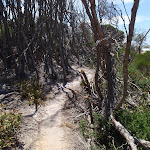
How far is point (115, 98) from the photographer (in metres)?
4.53

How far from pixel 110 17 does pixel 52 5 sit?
4436 millimetres

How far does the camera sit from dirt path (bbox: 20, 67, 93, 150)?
3.61 metres

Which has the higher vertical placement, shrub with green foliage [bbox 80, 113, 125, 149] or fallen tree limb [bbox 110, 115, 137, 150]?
fallen tree limb [bbox 110, 115, 137, 150]

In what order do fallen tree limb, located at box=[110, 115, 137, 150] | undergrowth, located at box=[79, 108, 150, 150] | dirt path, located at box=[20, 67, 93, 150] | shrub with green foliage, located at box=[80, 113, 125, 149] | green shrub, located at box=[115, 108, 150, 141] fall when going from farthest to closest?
shrub with green foliage, located at box=[80, 113, 125, 149]
dirt path, located at box=[20, 67, 93, 150]
undergrowth, located at box=[79, 108, 150, 150]
green shrub, located at box=[115, 108, 150, 141]
fallen tree limb, located at box=[110, 115, 137, 150]

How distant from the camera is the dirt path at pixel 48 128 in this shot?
361 cm

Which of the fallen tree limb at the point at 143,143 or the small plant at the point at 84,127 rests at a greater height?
the fallen tree limb at the point at 143,143

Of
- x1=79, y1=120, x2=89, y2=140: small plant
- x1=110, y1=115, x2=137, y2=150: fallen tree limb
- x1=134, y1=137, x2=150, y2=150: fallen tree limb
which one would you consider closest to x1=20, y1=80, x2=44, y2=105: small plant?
x1=79, y1=120, x2=89, y2=140: small plant

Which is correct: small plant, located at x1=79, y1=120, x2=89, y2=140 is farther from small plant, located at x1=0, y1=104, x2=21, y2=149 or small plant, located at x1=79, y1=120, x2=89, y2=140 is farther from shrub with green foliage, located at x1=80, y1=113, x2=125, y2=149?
small plant, located at x1=0, y1=104, x2=21, y2=149

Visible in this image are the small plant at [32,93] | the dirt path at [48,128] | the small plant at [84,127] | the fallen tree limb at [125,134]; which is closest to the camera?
the fallen tree limb at [125,134]

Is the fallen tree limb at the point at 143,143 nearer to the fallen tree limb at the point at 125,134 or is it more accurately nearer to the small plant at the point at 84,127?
the fallen tree limb at the point at 125,134

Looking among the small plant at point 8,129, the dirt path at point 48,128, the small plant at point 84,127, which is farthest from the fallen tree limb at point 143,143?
the small plant at point 8,129

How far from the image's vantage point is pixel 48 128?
4.29 m

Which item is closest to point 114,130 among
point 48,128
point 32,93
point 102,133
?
point 102,133

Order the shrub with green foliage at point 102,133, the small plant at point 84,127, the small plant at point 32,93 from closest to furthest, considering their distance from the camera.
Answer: the shrub with green foliage at point 102,133 < the small plant at point 84,127 < the small plant at point 32,93
